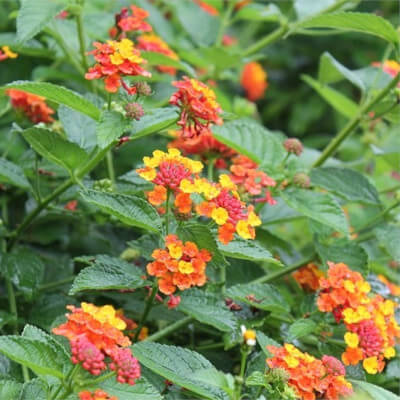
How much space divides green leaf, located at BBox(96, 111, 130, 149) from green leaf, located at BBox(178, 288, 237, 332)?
325 millimetres

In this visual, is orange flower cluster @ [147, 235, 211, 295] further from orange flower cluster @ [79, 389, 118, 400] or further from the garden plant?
orange flower cluster @ [79, 389, 118, 400]

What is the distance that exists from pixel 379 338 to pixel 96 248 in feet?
2.63

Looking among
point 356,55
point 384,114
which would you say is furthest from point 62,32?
point 356,55

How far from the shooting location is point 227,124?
5.80 feet

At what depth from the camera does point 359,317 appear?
143 cm

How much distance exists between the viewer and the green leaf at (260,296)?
152 cm

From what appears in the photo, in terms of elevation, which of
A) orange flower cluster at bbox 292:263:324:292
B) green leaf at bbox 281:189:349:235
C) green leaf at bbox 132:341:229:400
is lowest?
orange flower cluster at bbox 292:263:324:292

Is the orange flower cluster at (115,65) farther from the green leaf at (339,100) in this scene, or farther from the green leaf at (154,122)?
the green leaf at (339,100)

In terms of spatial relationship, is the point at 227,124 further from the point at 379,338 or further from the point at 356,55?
the point at 356,55

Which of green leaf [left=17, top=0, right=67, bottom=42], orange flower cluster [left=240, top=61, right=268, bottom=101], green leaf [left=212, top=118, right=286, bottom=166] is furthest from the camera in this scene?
orange flower cluster [left=240, top=61, right=268, bottom=101]

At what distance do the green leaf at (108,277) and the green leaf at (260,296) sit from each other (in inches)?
8.2

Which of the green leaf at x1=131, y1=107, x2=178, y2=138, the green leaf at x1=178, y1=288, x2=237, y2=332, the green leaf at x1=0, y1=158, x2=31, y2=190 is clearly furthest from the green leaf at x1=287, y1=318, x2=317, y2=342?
the green leaf at x1=0, y1=158, x2=31, y2=190

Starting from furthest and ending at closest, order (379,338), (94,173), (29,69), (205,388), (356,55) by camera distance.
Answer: (356,55)
(29,69)
(94,173)
(379,338)
(205,388)

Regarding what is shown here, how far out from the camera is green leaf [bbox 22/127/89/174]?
1506mm
